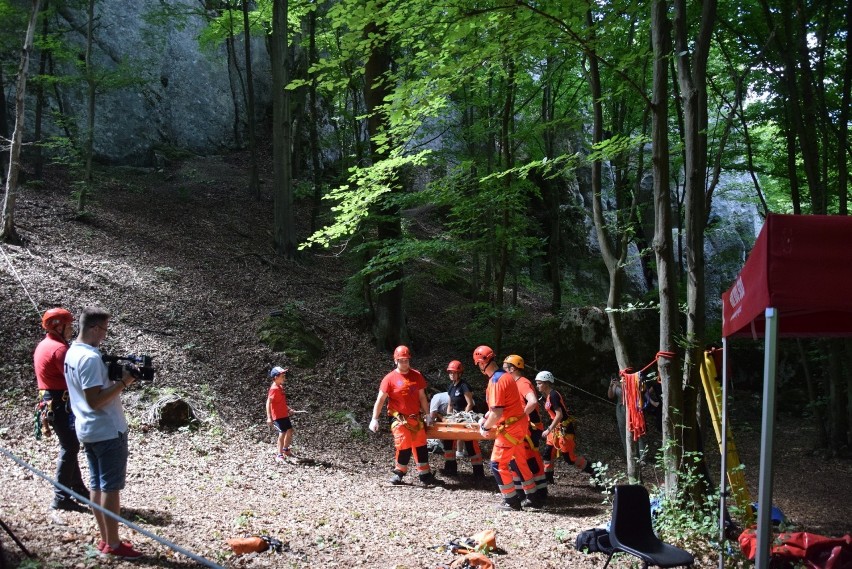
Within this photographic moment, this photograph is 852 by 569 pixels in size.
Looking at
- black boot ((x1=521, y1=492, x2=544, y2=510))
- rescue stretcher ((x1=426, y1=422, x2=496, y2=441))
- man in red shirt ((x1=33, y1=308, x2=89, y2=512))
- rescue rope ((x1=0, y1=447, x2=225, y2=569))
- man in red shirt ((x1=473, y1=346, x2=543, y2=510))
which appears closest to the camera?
rescue rope ((x1=0, y1=447, x2=225, y2=569))

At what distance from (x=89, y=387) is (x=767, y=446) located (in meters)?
4.18

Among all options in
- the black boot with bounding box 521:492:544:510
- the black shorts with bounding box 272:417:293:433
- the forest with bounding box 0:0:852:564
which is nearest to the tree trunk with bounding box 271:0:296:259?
the forest with bounding box 0:0:852:564

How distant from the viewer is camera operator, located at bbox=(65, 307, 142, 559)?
13.4 feet

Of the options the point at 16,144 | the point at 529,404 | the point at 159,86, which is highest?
the point at 159,86

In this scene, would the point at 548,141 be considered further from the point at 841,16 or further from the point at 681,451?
the point at 681,451

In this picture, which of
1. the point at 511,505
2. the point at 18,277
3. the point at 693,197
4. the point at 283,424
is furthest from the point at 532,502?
the point at 18,277

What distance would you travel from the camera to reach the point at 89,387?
4074mm

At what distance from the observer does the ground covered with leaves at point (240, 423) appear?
5.23 meters

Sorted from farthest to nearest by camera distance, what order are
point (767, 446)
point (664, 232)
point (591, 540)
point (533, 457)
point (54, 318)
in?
1. point (533, 457)
2. point (664, 232)
3. point (591, 540)
4. point (54, 318)
5. point (767, 446)

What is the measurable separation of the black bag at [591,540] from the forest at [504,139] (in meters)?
0.89

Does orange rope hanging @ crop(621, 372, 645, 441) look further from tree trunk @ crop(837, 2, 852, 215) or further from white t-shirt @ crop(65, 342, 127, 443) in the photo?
tree trunk @ crop(837, 2, 852, 215)

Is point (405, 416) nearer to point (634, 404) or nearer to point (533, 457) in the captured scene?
point (533, 457)

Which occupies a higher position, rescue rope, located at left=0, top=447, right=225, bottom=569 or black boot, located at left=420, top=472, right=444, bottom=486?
rescue rope, located at left=0, top=447, right=225, bottom=569

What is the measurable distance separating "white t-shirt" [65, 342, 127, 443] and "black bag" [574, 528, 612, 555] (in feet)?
12.8
